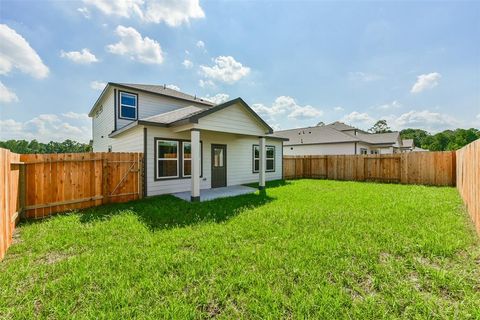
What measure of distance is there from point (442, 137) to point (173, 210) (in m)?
74.4

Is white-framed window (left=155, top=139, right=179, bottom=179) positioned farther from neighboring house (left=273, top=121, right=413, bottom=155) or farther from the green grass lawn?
neighboring house (left=273, top=121, right=413, bottom=155)

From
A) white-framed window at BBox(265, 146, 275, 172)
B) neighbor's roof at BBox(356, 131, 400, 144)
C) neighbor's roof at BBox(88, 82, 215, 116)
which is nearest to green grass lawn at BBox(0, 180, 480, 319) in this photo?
neighbor's roof at BBox(88, 82, 215, 116)

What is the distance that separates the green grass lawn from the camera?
7.64ft

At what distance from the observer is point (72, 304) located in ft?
7.89

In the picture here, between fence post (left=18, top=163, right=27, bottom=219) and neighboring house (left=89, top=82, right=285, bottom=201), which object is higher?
neighboring house (left=89, top=82, right=285, bottom=201)

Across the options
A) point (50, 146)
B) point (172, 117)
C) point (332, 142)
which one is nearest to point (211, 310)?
point (172, 117)

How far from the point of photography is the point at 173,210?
638 cm

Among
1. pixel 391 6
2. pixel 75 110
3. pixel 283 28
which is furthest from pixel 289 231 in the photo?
pixel 75 110

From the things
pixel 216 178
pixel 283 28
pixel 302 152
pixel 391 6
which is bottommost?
pixel 216 178

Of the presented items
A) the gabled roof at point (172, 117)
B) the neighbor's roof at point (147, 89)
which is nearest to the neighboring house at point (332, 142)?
the neighbor's roof at point (147, 89)

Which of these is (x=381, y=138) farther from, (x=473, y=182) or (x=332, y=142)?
(x=473, y=182)

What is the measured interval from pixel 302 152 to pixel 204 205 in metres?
19.3

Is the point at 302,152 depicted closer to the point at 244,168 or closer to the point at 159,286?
the point at 244,168

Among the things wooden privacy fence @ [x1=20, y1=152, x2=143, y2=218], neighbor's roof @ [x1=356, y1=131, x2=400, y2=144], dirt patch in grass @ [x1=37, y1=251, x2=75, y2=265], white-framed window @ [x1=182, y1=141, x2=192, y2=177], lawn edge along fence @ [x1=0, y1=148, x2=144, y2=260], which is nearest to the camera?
dirt patch in grass @ [x1=37, y1=251, x2=75, y2=265]
